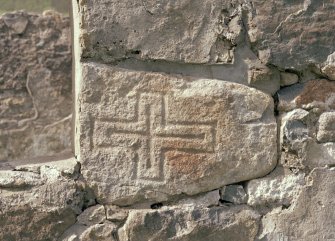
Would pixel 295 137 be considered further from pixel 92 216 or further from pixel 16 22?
pixel 16 22

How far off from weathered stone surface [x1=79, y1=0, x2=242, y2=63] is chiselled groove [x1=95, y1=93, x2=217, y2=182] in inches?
5.6

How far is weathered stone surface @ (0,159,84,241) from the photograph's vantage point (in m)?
1.99

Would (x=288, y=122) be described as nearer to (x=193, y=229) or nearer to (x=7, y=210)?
(x=193, y=229)

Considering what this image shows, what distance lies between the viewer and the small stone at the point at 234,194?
80.9 inches

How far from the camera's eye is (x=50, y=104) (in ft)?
15.5

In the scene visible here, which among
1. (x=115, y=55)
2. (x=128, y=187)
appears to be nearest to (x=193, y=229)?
(x=128, y=187)

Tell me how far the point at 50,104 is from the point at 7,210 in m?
2.80

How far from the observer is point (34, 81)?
15.4 ft

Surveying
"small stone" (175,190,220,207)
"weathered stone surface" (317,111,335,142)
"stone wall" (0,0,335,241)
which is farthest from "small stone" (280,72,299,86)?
"small stone" (175,190,220,207)

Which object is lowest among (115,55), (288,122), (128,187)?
(128,187)

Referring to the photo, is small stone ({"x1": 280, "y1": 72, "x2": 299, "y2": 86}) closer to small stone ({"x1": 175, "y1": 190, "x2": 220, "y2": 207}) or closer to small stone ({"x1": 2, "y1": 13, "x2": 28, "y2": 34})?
small stone ({"x1": 175, "y1": 190, "x2": 220, "y2": 207})

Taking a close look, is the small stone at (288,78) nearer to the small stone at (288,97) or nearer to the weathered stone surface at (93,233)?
the small stone at (288,97)

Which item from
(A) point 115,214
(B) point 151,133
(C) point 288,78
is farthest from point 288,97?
(A) point 115,214

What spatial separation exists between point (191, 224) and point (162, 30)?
572 mm
